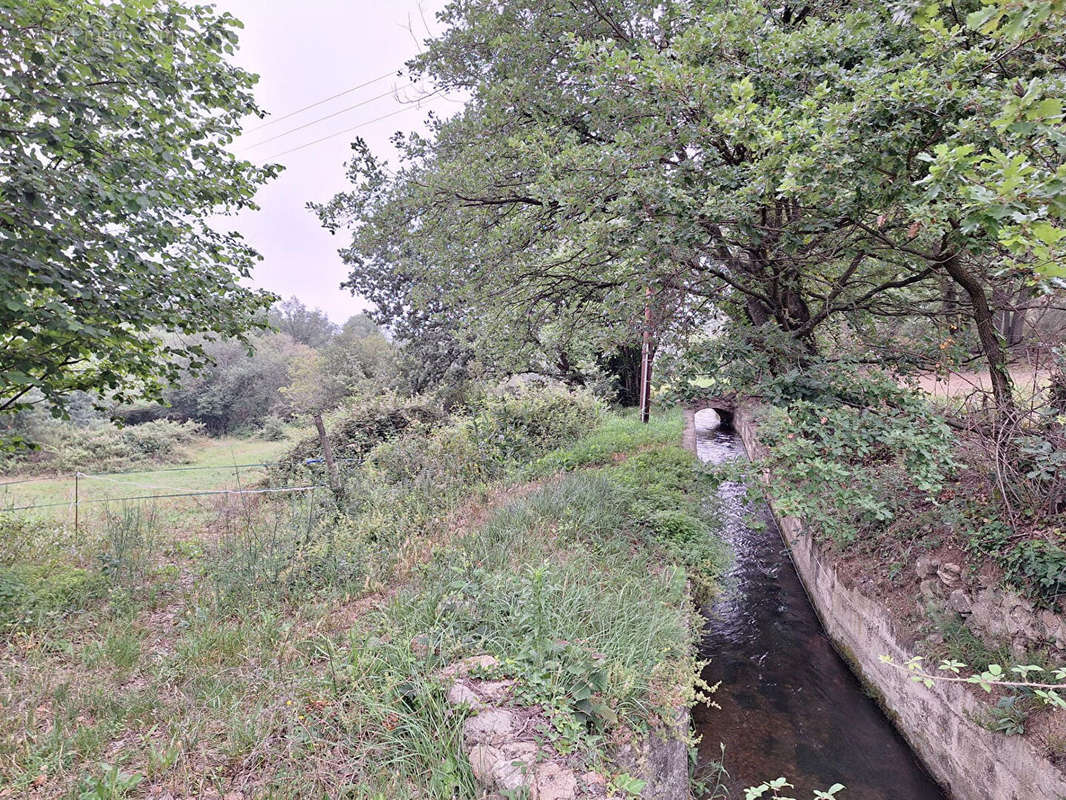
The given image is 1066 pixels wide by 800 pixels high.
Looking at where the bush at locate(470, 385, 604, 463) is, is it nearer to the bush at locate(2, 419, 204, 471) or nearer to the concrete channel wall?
the concrete channel wall

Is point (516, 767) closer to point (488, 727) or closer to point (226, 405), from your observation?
point (488, 727)

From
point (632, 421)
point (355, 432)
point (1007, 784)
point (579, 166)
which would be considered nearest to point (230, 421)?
point (355, 432)

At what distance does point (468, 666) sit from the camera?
282 cm

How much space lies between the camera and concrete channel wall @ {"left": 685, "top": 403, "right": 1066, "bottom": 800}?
3.14 metres

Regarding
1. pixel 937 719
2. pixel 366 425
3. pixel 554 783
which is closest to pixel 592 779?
pixel 554 783

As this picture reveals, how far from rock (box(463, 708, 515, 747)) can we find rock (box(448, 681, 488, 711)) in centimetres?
5

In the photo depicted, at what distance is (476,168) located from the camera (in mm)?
5828

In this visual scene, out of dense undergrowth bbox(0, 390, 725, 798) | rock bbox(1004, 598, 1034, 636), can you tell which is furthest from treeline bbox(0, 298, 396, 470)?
rock bbox(1004, 598, 1034, 636)

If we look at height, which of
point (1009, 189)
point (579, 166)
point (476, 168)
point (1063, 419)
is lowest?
point (1063, 419)

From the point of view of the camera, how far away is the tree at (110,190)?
3.25 metres

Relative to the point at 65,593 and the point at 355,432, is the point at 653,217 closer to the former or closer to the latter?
the point at 65,593

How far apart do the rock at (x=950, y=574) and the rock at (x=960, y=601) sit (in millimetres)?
78

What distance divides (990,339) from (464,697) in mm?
5360

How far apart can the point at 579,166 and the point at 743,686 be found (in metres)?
5.53
